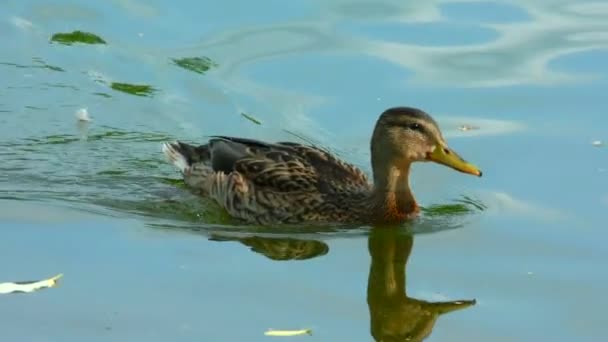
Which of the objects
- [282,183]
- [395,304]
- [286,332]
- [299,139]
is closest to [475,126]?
[299,139]

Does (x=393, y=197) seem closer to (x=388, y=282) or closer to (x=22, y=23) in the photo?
(x=388, y=282)

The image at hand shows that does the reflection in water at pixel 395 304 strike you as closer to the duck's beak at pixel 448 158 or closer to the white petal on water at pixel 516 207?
the duck's beak at pixel 448 158

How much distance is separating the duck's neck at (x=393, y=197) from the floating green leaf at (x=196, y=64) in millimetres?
3647

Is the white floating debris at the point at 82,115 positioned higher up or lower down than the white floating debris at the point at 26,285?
higher up

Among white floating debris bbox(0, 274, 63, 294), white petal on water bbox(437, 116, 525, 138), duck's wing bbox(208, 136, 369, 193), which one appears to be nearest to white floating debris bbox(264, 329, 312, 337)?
white floating debris bbox(0, 274, 63, 294)

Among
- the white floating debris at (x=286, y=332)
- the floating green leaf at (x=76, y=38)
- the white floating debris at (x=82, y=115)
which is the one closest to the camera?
the white floating debris at (x=286, y=332)

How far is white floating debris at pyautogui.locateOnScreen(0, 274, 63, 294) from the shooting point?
1005cm

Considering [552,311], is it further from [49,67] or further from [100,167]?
[49,67]

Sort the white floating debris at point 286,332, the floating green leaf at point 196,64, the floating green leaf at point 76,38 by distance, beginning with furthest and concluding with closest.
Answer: the floating green leaf at point 76,38
the floating green leaf at point 196,64
the white floating debris at point 286,332

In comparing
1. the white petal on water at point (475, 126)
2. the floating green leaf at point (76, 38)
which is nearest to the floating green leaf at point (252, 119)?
the white petal on water at point (475, 126)

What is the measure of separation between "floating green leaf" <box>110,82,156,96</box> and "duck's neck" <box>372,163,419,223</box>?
136 inches

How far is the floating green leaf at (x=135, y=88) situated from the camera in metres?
15.2

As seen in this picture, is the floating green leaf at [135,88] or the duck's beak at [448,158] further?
the floating green leaf at [135,88]

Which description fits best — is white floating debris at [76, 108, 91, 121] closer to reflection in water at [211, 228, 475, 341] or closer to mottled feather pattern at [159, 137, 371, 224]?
mottled feather pattern at [159, 137, 371, 224]
